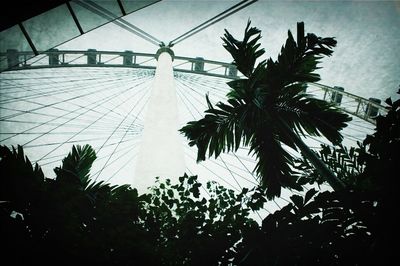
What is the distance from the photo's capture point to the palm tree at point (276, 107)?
162 inches

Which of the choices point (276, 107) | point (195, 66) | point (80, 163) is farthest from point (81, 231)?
point (195, 66)

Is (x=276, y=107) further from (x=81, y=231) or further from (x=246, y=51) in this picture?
(x=81, y=231)

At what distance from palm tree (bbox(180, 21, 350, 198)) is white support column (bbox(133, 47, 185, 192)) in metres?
1.38

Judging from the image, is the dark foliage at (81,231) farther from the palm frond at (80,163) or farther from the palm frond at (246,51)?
the palm frond at (246,51)

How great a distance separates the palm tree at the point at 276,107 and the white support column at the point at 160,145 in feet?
4.52

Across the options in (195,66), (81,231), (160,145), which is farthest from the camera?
(195,66)

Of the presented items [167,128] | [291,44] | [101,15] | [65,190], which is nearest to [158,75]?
[167,128]

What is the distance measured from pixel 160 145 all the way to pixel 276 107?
2.57 m

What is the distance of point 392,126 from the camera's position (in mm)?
2643

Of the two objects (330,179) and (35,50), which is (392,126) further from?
(35,50)

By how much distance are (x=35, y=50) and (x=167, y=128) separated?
281 centimetres

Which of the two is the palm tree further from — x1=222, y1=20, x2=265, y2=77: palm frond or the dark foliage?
the dark foliage

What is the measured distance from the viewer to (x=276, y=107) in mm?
4324

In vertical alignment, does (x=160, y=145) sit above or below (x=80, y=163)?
above
